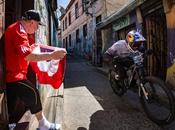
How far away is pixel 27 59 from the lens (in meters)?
3.87

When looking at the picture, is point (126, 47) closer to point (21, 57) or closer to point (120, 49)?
point (120, 49)

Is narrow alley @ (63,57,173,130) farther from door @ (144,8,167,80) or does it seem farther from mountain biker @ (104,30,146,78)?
door @ (144,8,167,80)

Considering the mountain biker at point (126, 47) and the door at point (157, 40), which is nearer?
the mountain biker at point (126, 47)

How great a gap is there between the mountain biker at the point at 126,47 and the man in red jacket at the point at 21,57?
8.88 feet

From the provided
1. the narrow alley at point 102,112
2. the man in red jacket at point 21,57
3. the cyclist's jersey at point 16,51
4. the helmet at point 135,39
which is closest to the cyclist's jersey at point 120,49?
the helmet at point 135,39

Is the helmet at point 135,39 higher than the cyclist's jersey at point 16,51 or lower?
higher

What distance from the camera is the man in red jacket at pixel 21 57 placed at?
386 centimetres

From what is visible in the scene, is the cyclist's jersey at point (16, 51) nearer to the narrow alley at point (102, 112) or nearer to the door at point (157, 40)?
the narrow alley at point (102, 112)

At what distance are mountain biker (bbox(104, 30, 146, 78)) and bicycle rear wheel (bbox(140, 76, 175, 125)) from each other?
0.97 meters

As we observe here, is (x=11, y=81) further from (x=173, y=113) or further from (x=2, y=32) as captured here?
(x=173, y=113)

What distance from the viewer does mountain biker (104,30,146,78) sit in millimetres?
6434

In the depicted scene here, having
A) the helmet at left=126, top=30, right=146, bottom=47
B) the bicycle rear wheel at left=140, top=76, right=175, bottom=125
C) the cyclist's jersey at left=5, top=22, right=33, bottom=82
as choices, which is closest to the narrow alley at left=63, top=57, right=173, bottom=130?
the bicycle rear wheel at left=140, top=76, right=175, bottom=125

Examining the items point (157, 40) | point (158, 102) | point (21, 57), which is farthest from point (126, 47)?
point (157, 40)

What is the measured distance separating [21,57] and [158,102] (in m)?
2.66
